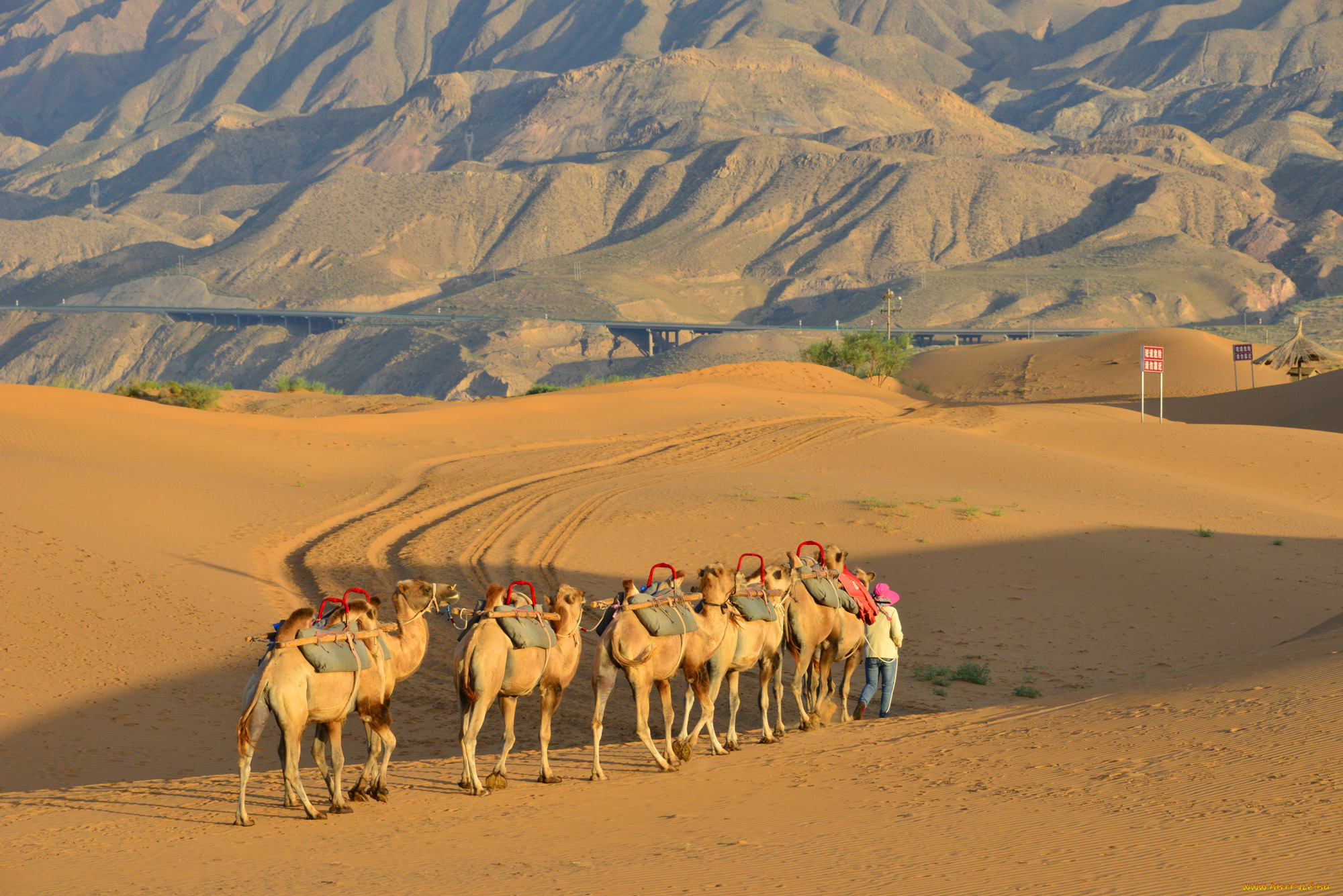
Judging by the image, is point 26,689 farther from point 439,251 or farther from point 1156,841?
point 439,251

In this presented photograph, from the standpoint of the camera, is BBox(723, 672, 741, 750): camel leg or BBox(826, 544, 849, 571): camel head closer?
BBox(723, 672, 741, 750): camel leg

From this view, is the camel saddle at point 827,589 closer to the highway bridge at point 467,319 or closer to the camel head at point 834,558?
the camel head at point 834,558

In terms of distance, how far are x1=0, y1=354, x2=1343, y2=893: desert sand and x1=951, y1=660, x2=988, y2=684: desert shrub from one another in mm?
201

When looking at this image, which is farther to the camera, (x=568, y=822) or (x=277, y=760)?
(x=277, y=760)

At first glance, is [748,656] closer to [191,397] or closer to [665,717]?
[665,717]

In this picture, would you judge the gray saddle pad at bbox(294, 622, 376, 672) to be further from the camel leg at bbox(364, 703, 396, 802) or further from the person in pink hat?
the person in pink hat

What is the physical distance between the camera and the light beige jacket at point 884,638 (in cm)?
1293

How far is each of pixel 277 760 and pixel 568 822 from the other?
4.27m

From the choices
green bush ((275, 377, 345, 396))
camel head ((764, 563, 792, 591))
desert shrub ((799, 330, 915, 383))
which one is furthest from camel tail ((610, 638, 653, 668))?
desert shrub ((799, 330, 915, 383))

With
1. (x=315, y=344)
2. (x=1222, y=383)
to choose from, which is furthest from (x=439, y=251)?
(x=1222, y=383)

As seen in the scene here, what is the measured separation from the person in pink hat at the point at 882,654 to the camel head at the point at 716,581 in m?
2.32

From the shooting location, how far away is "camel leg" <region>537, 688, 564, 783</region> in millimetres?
10023

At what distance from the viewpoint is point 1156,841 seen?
271 inches

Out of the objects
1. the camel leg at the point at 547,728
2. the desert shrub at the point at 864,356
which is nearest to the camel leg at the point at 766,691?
the camel leg at the point at 547,728
